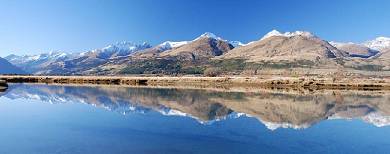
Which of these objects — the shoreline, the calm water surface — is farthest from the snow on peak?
the shoreline

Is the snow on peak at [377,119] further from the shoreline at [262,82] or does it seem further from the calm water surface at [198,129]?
the shoreline at [262,82]

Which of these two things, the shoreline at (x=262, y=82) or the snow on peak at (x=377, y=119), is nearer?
the snow on peak at (x=377, y=119)

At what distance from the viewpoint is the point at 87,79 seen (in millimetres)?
173125

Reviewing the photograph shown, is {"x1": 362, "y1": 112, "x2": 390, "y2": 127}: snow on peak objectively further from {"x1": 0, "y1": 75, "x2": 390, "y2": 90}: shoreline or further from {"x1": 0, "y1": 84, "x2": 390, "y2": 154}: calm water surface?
{"x1": 0, "y1": 75, "x2": 390, "y2": 90}: shoreline

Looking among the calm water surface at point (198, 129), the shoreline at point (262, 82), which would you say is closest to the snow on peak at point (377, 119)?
the calm water surface at point (198, 129)

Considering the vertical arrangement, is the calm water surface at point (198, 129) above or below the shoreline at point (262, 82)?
below

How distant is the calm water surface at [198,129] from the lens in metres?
32.2

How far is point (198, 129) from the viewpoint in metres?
42.3

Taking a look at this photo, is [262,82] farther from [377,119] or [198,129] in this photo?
[198,129]

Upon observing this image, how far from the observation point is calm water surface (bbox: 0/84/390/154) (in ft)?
106

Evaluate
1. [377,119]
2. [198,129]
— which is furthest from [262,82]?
[198,129]

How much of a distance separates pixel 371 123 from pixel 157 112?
2605cm

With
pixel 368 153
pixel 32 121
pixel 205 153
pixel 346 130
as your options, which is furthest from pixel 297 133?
pixel 32 121

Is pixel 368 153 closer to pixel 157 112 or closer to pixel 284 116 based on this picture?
pixel 284 116
